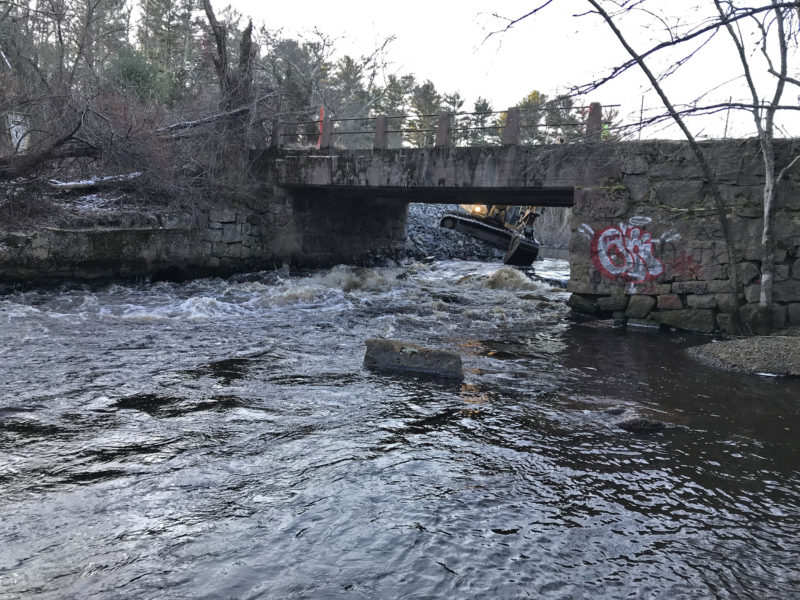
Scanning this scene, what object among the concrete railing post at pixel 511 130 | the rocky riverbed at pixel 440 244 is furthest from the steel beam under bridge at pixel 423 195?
the rocky riverbed at pixel 440 244

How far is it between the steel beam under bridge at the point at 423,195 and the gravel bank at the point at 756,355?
715 centimetres

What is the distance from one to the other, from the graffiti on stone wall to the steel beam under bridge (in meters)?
3.76

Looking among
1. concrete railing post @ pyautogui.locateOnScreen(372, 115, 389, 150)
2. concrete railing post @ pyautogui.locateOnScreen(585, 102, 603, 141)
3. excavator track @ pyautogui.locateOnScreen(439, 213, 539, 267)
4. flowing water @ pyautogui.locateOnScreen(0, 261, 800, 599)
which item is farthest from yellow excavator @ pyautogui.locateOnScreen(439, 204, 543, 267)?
flowing water @ pyautogui.locateOnScreen(0, 261, 800, 599)

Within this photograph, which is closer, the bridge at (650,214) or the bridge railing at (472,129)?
the bridge at (650,214)

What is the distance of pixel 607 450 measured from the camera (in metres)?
4.96

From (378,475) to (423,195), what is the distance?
14830 mm

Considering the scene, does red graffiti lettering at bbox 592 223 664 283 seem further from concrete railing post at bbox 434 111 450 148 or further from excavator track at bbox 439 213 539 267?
excavator track at bbox 439 213 539 267

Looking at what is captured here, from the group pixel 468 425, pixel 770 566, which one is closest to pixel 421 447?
pixel 468 425

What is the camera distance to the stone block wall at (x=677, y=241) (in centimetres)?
1017

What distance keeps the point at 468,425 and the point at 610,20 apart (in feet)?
18.3

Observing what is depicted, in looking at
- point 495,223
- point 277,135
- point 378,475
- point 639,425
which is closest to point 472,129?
point 277,135

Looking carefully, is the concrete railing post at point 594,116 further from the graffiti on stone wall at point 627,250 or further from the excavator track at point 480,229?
the excavator track at point 480,229

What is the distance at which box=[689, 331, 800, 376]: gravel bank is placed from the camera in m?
7.84

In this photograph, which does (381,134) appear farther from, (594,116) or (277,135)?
(594,116)
